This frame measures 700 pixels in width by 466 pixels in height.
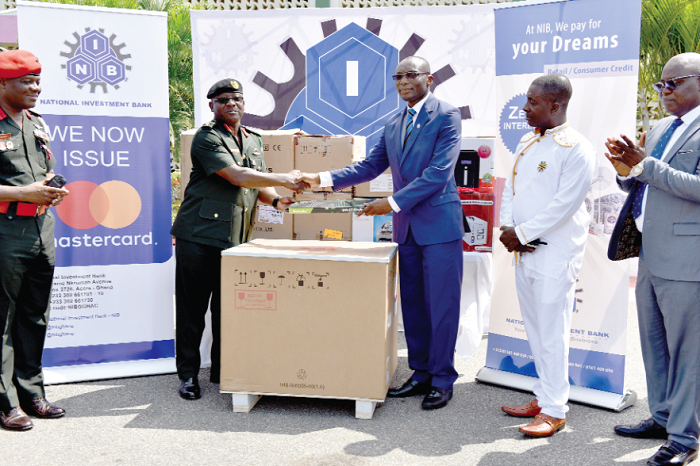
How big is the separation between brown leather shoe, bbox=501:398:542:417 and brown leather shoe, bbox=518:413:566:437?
207mm

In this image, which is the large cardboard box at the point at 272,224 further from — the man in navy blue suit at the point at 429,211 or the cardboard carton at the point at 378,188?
the man in navy blue suit at the point at 429,211

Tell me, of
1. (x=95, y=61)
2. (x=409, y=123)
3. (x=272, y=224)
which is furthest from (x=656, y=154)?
(x=95, y=61)

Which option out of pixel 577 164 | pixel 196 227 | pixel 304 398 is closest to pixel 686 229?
pixel 577 164

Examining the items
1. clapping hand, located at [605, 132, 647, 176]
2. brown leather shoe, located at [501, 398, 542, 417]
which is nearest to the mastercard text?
brown leather shoe, located at [501, 398, 542, 417]

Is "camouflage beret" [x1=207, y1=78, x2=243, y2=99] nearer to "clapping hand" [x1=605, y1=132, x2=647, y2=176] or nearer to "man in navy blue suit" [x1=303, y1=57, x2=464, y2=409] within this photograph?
"man in navy blue suit" [x1=303, y1=57, x2=464, y2=409]

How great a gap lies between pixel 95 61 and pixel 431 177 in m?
2.12

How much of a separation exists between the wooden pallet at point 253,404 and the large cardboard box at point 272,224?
4.20 ft

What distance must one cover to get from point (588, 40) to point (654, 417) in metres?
1.98

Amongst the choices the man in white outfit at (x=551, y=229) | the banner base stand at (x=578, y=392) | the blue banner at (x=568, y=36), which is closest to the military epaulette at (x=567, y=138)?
the man in white outfit at (x=551, y=229)

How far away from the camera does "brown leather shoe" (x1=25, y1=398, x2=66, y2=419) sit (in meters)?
3.12

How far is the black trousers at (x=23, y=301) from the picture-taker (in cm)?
292

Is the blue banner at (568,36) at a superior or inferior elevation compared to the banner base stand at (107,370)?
superior

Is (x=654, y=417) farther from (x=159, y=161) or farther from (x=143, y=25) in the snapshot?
(x=143, y=25)

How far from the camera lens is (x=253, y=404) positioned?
328 centimetres
